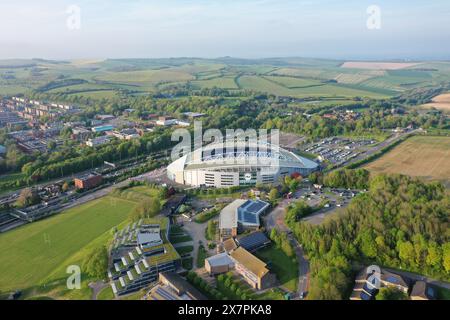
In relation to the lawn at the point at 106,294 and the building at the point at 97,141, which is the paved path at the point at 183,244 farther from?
the building at the point at 97,141

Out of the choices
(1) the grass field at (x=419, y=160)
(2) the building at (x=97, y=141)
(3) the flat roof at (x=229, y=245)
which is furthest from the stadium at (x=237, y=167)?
(2) the building at (x=97, y=141)

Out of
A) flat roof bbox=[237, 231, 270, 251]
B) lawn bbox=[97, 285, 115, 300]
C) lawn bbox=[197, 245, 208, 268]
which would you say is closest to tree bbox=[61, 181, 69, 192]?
lawn bbox=[97, 285, 115, 300]

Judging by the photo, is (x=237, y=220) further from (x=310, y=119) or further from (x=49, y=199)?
(x=310, y=119)

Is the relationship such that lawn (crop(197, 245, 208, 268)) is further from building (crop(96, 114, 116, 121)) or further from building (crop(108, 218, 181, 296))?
building (crop(96, 114, 116, 121))

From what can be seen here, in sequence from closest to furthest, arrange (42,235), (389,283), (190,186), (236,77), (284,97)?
(389,283) → (42,235) → (190,186) → (284,97) → (236,77)

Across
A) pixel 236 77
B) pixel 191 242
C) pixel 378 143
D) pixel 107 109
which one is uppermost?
pixel 236 77

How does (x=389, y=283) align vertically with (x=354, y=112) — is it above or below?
below

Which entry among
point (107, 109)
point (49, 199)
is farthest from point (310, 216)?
point (107, 109)
